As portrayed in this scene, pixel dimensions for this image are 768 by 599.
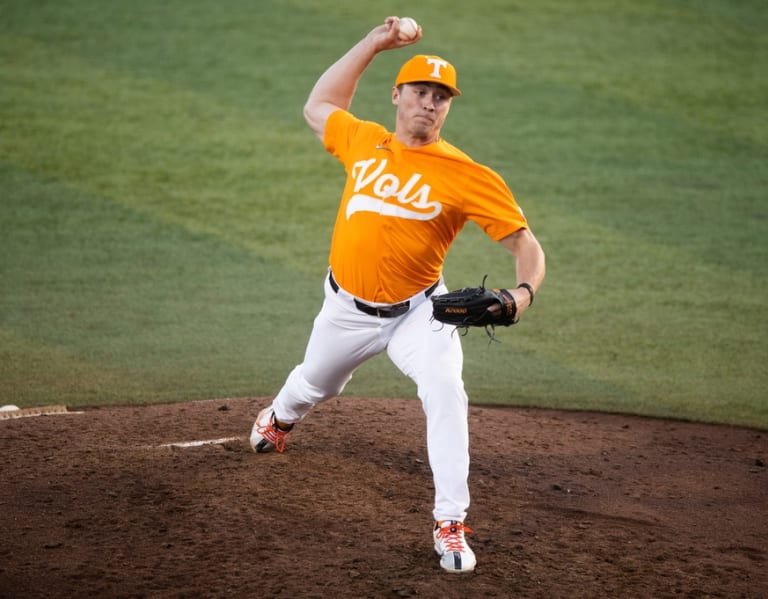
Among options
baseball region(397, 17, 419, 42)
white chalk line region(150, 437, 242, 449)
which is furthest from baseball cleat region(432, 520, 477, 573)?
baseball region(397, 17, 419, 42)

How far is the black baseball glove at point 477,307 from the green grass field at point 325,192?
284cm

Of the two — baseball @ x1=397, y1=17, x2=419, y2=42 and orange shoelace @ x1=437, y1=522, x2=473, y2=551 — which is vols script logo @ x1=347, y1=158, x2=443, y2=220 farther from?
orange shoelace @ x1=437, y1=522, x2=473, y2=551

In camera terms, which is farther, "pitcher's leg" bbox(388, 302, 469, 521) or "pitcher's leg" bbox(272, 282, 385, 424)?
"pitcher's leg" bbox(272, 282, 385, 424)

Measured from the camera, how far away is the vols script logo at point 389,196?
4.44 m

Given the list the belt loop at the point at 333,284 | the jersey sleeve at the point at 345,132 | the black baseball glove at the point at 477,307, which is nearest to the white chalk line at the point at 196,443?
the belt loop at the point at 333,284

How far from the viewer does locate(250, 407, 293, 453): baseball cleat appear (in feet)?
17.0

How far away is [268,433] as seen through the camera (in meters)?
5.20

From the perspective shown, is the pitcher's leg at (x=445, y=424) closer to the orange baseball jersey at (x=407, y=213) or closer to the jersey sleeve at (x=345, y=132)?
the orange baseball jersey at (x=407, y=213)

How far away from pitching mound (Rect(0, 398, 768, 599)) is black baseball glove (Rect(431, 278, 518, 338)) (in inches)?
38.5

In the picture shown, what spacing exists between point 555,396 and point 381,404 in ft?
4.25

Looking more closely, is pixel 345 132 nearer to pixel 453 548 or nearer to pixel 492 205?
pixel 492 205

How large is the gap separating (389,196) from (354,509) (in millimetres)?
1378

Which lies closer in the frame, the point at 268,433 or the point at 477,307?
the point at 477,307

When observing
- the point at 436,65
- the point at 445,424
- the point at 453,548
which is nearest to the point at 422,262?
the point at 445,424
